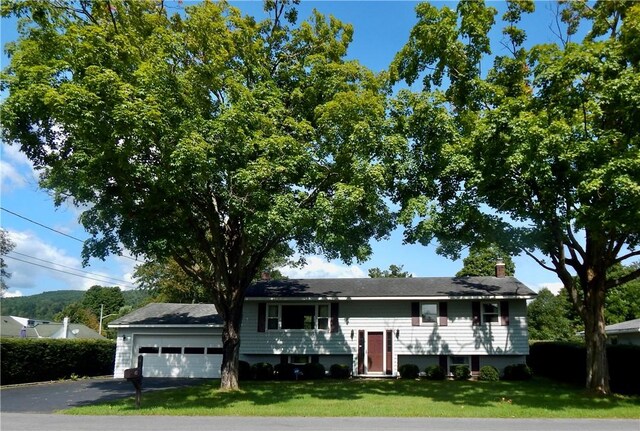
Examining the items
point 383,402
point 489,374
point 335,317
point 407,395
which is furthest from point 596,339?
point 335,317

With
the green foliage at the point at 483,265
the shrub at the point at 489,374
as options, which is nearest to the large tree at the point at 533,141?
the shrub at the point at 489,374

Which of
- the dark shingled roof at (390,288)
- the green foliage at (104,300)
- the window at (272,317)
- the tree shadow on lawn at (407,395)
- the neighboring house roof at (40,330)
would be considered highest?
the green foliage at (104,300)

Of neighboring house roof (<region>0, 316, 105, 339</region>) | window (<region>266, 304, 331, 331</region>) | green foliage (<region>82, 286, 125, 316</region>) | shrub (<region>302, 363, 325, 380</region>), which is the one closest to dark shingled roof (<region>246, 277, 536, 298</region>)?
window (<region>266, 304, 331, 331</region>)

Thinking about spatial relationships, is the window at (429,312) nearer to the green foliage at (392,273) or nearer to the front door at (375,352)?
the front door at (375,352)

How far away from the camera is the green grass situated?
14.0 metres

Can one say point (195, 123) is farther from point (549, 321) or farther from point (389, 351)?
point (549, 321)

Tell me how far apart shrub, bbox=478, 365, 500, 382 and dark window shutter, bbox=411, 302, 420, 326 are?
4.00 meters

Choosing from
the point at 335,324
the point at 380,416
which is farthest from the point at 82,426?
the point at 335,324

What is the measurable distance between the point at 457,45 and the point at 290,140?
6883mm

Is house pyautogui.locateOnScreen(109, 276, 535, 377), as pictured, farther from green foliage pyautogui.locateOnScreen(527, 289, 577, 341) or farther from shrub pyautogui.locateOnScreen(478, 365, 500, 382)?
green foliage pyautogui.locateOnScreen(527, 289, 577, 341)

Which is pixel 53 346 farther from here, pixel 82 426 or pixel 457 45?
pixel 457 45

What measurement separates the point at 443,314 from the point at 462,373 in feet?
10.3

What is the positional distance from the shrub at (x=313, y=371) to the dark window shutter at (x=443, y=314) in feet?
22.2

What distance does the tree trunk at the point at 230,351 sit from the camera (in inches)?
782
